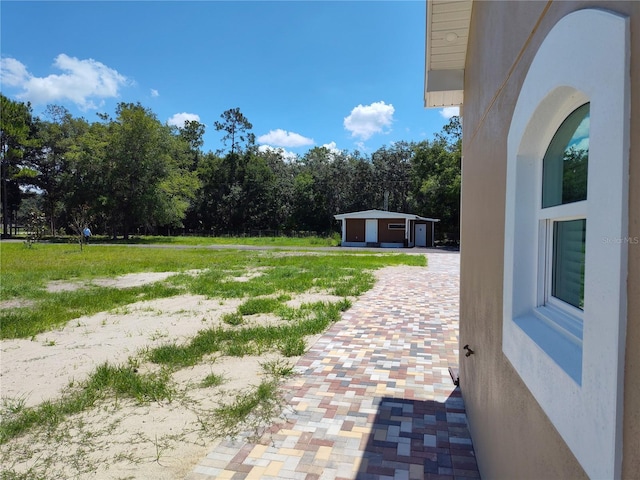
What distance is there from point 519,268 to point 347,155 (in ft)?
170

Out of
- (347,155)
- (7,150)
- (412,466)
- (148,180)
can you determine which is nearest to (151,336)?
(412,466)

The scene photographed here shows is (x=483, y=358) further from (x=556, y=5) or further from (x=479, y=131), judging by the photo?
(x=556, y=5)

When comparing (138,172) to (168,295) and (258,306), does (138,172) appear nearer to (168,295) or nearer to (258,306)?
(168,295)

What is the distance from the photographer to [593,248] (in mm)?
924

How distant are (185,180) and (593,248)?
4101cm

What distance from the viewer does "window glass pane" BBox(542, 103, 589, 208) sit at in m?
1.27

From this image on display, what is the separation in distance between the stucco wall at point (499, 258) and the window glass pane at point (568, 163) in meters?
0.31

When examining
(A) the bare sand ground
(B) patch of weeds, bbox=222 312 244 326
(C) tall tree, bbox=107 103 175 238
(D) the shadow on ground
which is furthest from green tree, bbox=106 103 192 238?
(D) the shadow on ground

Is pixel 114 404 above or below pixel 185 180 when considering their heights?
below

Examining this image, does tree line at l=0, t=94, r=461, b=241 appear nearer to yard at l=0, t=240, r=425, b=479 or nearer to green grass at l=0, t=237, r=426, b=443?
green grass at l=0, t=237, r=426, b=443

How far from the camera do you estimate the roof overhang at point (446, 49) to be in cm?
319

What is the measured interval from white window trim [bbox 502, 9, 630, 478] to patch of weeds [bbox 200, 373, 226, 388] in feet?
10.3

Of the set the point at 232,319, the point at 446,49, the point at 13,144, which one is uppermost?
the point at 13,144

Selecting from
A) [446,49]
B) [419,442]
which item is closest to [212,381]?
[419,442]
